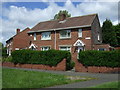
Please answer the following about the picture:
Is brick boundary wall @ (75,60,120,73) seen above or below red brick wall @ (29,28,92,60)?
below

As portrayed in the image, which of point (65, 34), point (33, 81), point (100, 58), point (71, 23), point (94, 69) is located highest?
point (71, 23)

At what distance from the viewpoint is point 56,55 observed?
20.9 m

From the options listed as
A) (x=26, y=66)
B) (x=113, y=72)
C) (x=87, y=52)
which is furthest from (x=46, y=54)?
(x=113, y=72)

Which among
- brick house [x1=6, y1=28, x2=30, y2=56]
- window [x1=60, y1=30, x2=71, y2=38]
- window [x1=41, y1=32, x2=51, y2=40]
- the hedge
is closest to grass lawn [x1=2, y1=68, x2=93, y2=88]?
the hedge

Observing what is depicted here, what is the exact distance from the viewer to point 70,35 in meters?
30.4

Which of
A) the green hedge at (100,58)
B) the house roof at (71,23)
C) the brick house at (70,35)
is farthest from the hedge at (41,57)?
the house roof at (71,23)

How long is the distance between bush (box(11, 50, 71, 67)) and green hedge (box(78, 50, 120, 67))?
2247 millimetres

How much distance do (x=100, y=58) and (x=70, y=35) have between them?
499 inches

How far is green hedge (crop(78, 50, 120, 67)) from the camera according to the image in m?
17.5

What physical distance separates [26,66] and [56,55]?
5153 millimetres

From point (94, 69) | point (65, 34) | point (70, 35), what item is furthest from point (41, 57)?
point (65, 34)

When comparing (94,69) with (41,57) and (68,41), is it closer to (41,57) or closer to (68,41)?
(41,57)

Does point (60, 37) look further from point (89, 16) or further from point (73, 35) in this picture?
point (89, 16)

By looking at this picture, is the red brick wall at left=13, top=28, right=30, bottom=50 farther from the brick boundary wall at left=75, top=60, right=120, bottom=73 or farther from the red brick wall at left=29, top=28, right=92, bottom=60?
the brick boundary wall at left=75, top=60, right=120, bottom=73
